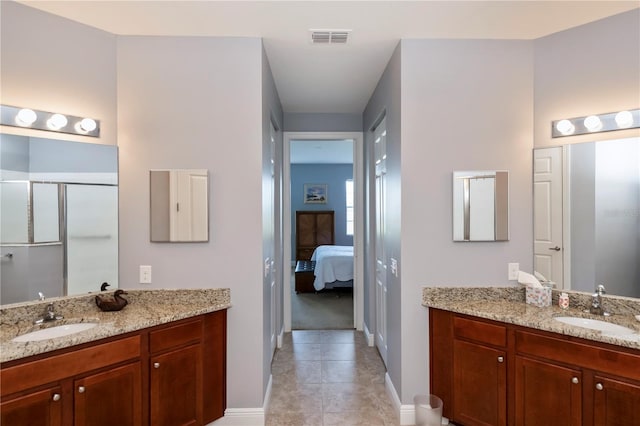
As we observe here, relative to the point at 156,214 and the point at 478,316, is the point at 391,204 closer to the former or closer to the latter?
the point at 478,316

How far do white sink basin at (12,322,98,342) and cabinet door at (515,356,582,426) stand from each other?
2553mm

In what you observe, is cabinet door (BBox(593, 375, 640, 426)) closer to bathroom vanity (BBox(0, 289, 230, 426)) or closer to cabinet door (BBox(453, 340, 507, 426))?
cabinet door (BBox(453, 340, 507, 426))

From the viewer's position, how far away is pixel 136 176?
233 cm

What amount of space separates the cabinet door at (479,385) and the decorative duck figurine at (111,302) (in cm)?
223

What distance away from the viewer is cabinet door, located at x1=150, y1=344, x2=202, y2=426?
1.94 m

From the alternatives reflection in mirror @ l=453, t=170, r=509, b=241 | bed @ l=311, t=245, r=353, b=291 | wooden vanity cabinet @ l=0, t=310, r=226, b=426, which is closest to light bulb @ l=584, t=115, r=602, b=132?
reflection in mirror @ l=453, t=170, r=509, b=241

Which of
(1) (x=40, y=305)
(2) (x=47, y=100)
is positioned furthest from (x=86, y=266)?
(2) (x=47, y=100)

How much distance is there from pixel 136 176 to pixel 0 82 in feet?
2.87

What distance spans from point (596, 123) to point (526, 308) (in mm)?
1309

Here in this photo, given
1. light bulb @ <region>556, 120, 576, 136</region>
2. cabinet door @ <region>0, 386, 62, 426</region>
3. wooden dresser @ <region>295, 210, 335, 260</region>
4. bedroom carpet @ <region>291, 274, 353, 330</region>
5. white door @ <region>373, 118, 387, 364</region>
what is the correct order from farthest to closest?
wooden dresser @ <region>295, 210, 335, 260</region>
bedroom carpet @ <region>291, 274, 353, 330</region>
white door @ <region>373, 118, 387, 364</region>
light bulb @ <region>556, 120, 576, 136</region>
cabinet door @ <region>0, 386, 62, 426</region>

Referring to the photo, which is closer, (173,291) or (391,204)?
(173,291)

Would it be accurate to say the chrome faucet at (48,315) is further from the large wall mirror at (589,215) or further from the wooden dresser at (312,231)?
the wooden dresser at (312,231)

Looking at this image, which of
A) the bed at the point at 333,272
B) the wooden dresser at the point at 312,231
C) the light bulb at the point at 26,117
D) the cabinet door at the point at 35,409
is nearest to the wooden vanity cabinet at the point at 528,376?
the cabinet door at the point at 35,409

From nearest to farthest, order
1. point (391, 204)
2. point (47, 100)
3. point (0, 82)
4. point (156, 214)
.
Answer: point (0, 82)
point (47, 100)
point (156, 214)
point (391, 204)
